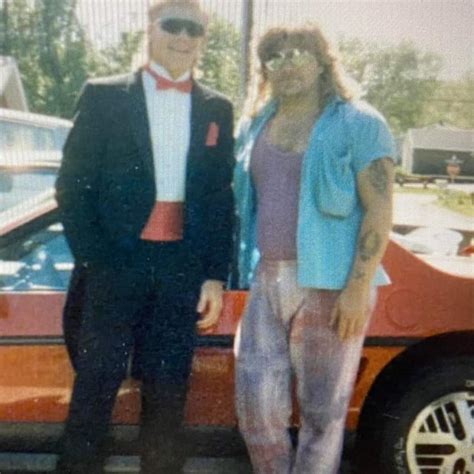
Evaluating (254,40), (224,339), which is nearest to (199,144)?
(254,40)

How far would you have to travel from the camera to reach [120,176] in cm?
242

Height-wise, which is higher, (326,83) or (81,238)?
(326,83)

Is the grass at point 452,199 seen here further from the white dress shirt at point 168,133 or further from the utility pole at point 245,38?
the white dress shirt at point 168,133

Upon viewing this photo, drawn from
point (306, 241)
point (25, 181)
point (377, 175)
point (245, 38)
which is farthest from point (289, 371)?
point (245, 38)

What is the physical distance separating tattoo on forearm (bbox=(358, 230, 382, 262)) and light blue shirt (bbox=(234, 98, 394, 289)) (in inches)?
1.7

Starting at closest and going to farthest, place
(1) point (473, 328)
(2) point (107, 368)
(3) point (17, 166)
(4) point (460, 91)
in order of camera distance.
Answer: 1. (2) point (107, 368)
2. (1) point (473, 328)
3. (3) point (17, 166)
4. (4) point (460, 91)

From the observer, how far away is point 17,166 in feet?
10.3

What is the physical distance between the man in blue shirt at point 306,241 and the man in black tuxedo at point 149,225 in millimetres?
132

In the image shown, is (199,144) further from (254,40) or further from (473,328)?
(473,328)

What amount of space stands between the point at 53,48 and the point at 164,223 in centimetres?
307

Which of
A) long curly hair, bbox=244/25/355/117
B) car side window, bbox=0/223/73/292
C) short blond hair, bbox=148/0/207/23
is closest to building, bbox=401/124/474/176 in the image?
long curly hair, bbox=244/25/355/117

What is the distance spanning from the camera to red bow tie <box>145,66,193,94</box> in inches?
96.3

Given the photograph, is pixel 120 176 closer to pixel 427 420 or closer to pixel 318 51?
pixel 318 51

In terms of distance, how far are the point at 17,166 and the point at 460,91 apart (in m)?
2.13
